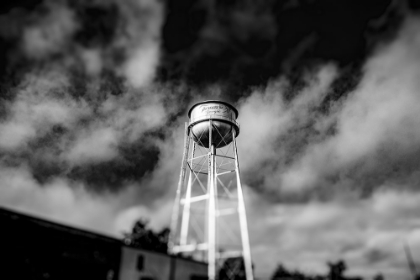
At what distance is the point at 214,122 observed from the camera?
1838cm

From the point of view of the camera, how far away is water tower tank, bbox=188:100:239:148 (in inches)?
725

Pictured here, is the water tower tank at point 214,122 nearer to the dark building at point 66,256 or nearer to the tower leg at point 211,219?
the tower leg at point 211,219

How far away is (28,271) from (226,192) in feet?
31.5

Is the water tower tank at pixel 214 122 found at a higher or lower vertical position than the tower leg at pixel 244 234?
higher

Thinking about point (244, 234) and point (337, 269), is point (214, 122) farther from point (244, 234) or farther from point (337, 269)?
point (337, 269)

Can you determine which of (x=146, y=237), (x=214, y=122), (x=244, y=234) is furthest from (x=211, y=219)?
(x=146, y=237)

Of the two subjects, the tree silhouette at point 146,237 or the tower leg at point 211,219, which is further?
the tree silhouette at point 146,237

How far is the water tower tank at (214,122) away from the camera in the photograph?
18422mm

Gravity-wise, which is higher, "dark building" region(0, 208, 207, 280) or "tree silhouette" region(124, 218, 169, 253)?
"tree silhouette" region(124, 218, 169, 253)

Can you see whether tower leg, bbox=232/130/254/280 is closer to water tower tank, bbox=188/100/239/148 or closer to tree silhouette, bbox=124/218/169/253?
water tower tank, bbox=188/100/239/148

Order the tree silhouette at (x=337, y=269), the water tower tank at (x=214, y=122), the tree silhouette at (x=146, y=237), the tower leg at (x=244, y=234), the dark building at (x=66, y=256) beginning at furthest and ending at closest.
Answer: the tree silhouette at (x=337, y=269) < the tree silhouette at (x=146, y=237) < the water tower tank at (x=214, y=122) < the tower leg at (x=244, y=234) < the dark building at (x=66, y=256)

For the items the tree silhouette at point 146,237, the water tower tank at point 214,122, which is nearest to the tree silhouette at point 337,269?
the tree silhouette at point 146,237

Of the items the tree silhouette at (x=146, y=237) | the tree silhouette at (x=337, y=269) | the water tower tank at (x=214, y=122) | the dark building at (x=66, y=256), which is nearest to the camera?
the dark building at (x=66, y=256)

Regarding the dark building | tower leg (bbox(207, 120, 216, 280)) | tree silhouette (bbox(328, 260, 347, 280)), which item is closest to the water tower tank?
tower leg (bbox(207, 120, 216, 280))
